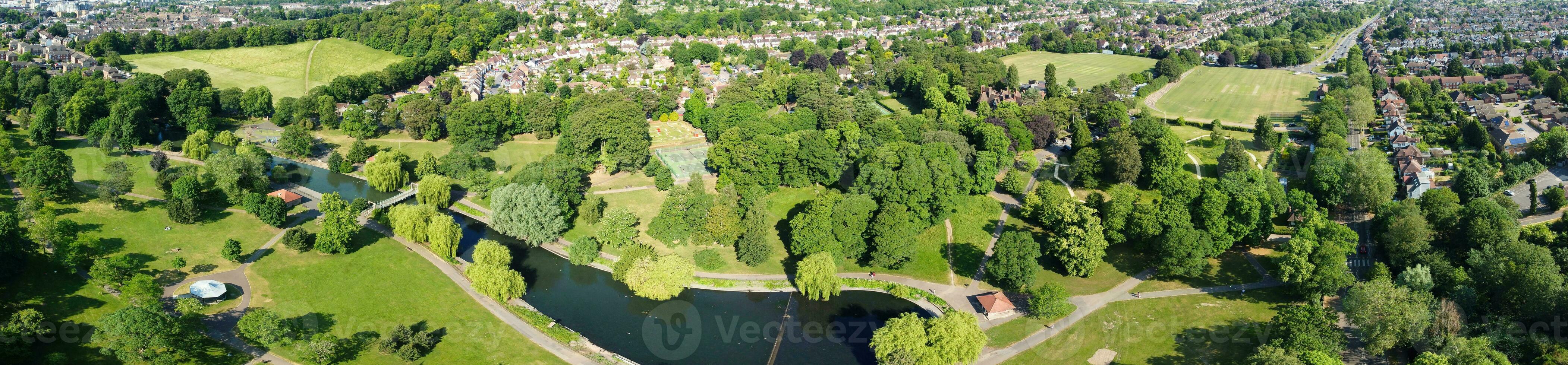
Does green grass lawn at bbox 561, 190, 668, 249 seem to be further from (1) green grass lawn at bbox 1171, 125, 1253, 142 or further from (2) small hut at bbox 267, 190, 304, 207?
(1) green grass lawn at bbox 1171, 125, 1253, 142

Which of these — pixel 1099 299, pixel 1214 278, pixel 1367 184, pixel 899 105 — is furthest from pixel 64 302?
pixel 1367 184

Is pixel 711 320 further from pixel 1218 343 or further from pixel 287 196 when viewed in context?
pixel 287 196

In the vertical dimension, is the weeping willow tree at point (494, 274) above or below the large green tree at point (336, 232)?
below

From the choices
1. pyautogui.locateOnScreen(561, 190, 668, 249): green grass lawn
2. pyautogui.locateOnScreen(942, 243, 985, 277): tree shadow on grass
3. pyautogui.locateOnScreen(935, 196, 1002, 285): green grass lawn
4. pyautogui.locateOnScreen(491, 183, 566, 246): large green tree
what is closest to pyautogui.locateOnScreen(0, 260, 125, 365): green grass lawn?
pyautogui.locateOnScreen(491, 183, 566, 246): large green tree

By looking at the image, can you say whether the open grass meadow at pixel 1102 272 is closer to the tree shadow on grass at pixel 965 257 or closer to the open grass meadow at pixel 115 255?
the tree shadow on grass at pixel 965 257

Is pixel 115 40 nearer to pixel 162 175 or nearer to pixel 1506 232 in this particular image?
pixel 162 175

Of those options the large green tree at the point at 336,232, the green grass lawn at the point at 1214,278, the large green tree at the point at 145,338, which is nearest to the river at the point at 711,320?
the large green tree at the point at 336,232
